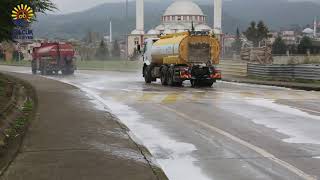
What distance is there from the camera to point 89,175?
8.20 meters

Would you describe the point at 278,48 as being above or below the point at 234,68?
above

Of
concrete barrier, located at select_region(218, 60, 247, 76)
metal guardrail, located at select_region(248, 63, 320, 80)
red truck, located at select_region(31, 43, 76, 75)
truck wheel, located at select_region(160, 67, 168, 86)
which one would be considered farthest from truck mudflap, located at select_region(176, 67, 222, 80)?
red truck, located at select_region(31, 43, 76, 75)

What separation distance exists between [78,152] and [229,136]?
142 inches

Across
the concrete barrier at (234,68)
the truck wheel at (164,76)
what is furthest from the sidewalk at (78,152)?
the concrete barrier at (234,68)

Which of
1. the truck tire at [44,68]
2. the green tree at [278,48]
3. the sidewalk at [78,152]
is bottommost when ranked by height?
the truck tire at [44,68]

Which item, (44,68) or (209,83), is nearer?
(209,83)

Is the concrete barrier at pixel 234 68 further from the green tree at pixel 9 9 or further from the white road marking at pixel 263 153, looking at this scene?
the white road marking at pixel 263 153

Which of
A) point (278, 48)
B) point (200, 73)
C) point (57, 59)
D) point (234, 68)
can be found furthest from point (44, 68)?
point (278, 48)

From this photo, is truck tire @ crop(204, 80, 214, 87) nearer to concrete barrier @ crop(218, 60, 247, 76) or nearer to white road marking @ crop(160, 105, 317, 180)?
concrete barrier @ crop(218, 60, 247, 76)

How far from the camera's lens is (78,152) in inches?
392

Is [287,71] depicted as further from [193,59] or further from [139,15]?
[139,15]

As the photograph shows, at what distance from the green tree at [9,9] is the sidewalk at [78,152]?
830cm

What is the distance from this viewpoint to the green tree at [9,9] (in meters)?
22.6

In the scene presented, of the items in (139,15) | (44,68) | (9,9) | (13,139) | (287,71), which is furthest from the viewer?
(139,15)
